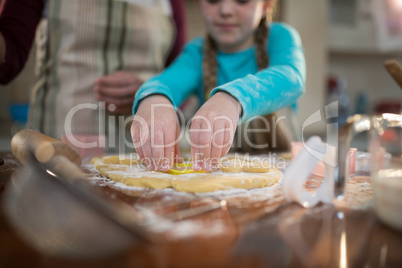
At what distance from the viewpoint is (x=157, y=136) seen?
23.3 inches

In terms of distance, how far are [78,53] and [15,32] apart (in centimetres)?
→ 19

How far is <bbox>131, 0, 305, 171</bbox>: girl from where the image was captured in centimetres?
56

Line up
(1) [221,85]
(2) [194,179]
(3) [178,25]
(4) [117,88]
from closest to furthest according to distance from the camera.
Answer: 1. (2) [194,179]
2. (1) [221,85]
3. (4) [117,88]
4. (3) [178,25]

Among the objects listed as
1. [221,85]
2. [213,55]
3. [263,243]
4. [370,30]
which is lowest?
[263,243]

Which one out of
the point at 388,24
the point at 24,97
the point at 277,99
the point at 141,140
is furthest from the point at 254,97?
the point at 388,24

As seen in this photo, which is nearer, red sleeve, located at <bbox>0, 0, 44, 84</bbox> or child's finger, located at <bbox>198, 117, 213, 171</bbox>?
child's finger, located at <bbox>198, 117, 213, 171</bbox>

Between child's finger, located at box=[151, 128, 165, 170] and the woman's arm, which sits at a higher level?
the woman's arm

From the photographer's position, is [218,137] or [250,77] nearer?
[218,137]

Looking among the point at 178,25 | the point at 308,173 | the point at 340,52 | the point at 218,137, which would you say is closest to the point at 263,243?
the point at 308,173

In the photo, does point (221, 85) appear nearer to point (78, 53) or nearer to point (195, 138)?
point (195, 138)

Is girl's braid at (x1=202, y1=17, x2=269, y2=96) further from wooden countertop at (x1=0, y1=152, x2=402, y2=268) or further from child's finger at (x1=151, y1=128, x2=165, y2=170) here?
wooden countertop at (x1=0, y1=152, x2=402, y2=268)

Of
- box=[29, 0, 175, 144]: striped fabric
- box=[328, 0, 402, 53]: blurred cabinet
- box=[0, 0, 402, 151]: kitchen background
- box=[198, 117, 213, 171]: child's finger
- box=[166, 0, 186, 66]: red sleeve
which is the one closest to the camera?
box=[198, 117, 213, 171]: child's finger

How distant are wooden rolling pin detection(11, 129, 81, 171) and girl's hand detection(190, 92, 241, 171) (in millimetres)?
212

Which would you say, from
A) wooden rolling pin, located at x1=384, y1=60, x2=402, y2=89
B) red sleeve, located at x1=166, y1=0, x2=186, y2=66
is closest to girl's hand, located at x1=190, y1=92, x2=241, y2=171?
wooden rolling pin, located at x1=384, y1=60, x2=402, y2=89
